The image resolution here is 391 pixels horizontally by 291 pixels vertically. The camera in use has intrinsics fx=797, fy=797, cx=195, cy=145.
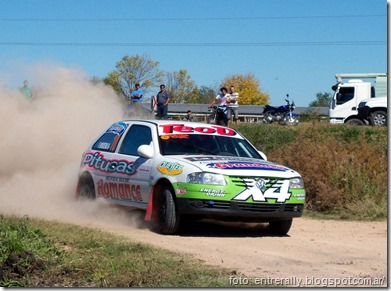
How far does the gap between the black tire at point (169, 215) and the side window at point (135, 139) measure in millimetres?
1379

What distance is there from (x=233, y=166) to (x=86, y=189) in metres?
3.13

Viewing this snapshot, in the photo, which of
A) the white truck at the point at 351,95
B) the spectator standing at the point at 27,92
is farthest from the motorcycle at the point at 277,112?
the spectator standing at the point at 27,92

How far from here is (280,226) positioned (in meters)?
11.1

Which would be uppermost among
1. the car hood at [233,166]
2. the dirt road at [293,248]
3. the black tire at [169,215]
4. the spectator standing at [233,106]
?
the spectator standing at [233,106]

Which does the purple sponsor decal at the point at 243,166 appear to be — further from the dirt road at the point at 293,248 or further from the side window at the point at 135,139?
the side window at the point at 135,139

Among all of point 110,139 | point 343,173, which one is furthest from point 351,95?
point 110,139

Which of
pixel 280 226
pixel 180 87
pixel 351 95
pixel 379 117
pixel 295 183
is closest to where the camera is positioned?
pixel 295 183

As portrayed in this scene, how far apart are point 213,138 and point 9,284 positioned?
505cm

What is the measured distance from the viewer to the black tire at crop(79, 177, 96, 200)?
12.6 meters

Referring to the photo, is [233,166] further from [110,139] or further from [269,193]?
[110,139]

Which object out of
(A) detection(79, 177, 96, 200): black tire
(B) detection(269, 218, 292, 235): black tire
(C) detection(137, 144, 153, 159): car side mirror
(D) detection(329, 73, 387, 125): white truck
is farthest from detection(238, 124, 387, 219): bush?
(D) detection(329, 73, 387, 125): white truck

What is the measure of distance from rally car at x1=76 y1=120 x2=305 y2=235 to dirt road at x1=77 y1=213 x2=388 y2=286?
1.18 feet

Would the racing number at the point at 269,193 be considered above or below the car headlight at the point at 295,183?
below

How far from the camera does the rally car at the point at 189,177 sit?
34.0 ft
